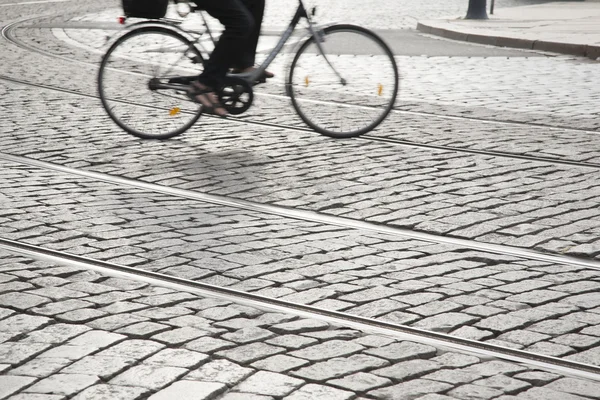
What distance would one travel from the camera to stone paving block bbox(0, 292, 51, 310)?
4340 mm

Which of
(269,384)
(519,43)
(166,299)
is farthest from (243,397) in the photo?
(519,43)

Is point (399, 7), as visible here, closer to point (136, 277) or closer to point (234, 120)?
point (234, 120)

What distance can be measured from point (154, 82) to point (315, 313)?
397 cm

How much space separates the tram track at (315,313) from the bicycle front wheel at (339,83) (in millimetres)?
3005

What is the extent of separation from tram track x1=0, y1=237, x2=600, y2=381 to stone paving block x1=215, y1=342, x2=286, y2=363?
0.37 meters

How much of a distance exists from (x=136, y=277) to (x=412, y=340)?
1.32 metres

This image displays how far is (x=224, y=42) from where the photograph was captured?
23.9 ft

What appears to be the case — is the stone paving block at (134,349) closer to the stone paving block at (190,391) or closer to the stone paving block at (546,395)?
the stone paving block at (190,391)

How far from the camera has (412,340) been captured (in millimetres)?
4055

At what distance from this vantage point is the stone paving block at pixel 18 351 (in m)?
3.78

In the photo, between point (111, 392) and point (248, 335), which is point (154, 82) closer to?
point (248, 335)

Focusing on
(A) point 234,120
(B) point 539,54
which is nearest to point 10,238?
(A) point 234,120

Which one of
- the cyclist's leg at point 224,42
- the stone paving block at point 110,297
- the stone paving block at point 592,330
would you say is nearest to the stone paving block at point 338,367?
the stone paving block at point 592,330

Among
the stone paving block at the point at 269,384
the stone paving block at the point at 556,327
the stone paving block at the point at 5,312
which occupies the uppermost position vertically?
the stone paving block at the point at 556,327
